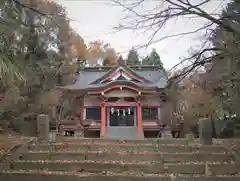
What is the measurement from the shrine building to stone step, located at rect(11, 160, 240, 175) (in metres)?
10.6

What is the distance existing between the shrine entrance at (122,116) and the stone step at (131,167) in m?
11.8

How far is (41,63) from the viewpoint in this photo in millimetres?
28562

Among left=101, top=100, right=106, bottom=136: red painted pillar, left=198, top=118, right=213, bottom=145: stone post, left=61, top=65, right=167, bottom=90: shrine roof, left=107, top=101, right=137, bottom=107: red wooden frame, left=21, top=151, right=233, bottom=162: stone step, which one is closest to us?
left=21, top=151, right=233, bottom=162: stone step

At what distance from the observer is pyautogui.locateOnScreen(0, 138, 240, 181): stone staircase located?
8.64 m

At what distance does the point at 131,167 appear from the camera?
9.65 m

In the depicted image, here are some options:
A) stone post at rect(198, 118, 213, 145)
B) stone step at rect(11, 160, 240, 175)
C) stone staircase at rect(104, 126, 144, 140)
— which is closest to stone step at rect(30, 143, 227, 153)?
stone post at rect(198, 118, 213, 145)

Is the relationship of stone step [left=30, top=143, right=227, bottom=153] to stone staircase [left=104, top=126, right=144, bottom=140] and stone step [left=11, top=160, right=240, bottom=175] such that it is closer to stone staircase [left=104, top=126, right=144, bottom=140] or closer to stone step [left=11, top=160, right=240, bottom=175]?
stone step [left=11, top=160, right=240, bottom=175]

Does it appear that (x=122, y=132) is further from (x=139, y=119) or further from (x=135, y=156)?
(x=135, y=156)

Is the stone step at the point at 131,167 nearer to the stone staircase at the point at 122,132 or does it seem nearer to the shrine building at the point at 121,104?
the stone staircase at the point at 122,132

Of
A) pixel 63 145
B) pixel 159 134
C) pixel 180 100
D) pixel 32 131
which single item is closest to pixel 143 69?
pixel 180 100

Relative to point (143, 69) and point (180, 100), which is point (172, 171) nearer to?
point (180, 100)

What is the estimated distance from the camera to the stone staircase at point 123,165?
28.3 feet

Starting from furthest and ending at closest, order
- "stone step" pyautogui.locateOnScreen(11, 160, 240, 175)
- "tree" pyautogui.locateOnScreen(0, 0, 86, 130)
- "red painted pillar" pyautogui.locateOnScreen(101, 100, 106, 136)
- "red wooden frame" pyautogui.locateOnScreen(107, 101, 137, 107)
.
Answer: "tree" pyautogui.locateOnScreen(0, 0, 86, 130)
"red wooden frame" pyautogui.locateOnScreen(107, 101, 137, 107)
"red painted pillar" pyautogui.locateOnScreen(101, 100, 106, 136)
"stone step" pyautogui.locateOnScreen(11, 160, 240, 175)

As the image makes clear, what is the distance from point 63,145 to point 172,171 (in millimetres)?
5319
